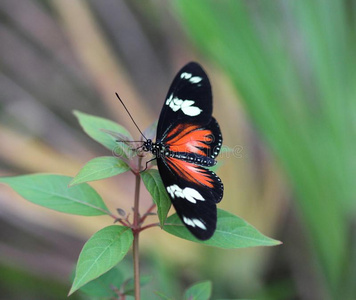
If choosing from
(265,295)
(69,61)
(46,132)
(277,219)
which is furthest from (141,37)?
(265,295)

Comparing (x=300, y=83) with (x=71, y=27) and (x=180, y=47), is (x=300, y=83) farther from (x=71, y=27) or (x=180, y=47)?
(x=71, y=27)

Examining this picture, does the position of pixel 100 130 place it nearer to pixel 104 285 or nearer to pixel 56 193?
pixel 56 193

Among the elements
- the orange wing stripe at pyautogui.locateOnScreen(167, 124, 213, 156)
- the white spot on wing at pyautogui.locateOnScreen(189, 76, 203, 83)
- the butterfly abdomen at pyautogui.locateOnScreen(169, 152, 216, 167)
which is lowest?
the butterfly abdomen at pyautogui.locateOnScreen(169, 152, 216, 167)

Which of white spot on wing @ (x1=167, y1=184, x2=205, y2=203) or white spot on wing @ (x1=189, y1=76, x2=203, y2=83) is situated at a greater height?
white spot on wing @ (x1=189, y1=76, x2=203, y2=83)

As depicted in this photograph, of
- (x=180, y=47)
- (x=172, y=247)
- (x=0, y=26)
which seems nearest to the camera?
(x=172, y=247)

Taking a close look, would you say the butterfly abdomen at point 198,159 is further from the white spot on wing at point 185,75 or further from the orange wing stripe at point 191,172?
the white spot on wing at point 185,75

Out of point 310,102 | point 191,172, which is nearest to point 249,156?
point 310,102

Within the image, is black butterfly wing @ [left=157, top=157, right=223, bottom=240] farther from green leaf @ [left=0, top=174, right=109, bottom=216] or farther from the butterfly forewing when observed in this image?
green leaf @ [left=0, top=174, right=109, bottom=216]

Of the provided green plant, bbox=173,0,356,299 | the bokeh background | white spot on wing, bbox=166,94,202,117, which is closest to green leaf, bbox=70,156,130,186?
white spot on wing, bbox=166,94,202,117
